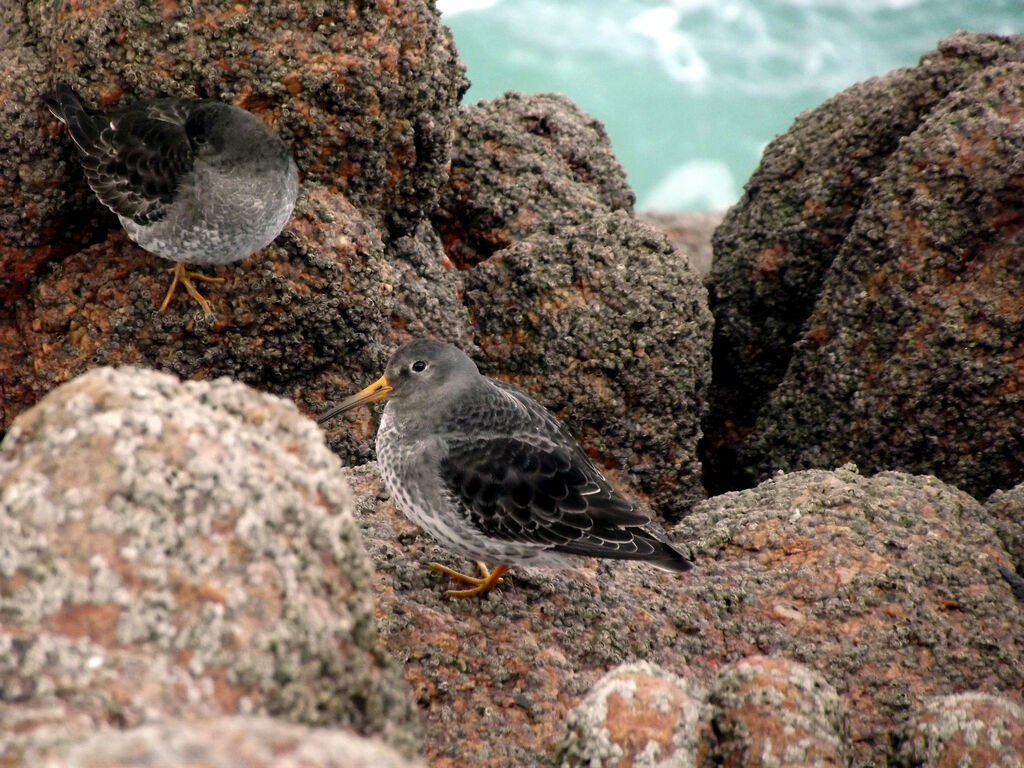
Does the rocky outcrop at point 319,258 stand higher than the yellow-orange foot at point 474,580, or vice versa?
the rocky outcrop at point 319,258

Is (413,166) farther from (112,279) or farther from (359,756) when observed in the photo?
(359,756)

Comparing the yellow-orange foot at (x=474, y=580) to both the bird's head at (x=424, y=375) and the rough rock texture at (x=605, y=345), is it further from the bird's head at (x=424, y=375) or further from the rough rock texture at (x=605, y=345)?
the rough rock texture at (x=605, y=345)

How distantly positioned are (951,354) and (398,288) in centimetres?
308

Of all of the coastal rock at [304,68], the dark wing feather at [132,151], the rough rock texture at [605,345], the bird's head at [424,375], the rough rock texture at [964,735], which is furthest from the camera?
the rough rock texture at [605,345]

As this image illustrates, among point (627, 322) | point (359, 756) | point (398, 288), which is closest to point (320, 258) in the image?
point (398, 288)

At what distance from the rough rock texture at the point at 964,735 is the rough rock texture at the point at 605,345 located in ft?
9.12

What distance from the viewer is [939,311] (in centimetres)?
538

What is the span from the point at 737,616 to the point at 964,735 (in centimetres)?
121

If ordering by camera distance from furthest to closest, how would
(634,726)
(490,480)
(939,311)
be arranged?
(939,311) → (490,480) → (634,726)

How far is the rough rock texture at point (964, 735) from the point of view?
9.45ft

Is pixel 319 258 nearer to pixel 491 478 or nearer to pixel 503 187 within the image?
pixel 503 187

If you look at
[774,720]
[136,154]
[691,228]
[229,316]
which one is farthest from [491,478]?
[691,228]

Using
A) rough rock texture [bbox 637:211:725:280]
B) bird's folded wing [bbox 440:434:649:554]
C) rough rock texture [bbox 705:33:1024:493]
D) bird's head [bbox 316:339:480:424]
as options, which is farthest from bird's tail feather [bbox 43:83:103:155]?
rough rock texture [bbox 637:211:725:280]

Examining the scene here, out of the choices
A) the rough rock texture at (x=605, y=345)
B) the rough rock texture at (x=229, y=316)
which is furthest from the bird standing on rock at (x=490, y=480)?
the rough rock texture at (x=605, y=345)
